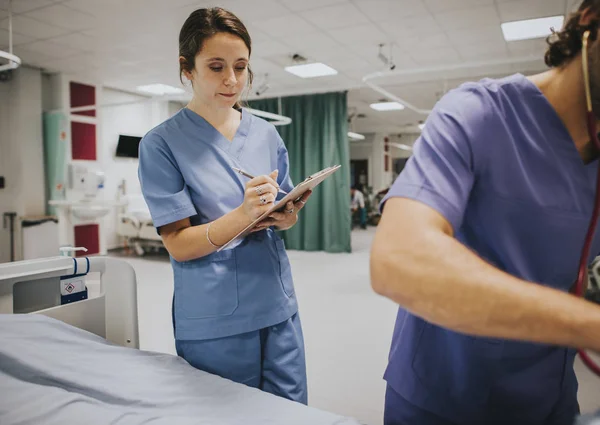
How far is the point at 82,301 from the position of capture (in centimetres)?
171

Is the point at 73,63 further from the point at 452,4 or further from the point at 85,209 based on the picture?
the point at 452,4

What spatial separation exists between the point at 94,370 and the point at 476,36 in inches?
201

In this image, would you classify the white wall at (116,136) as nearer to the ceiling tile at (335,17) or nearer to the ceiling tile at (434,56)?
the ceiling tile at (335,17)

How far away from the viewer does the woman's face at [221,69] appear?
118 cm

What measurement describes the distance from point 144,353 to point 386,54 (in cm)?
506

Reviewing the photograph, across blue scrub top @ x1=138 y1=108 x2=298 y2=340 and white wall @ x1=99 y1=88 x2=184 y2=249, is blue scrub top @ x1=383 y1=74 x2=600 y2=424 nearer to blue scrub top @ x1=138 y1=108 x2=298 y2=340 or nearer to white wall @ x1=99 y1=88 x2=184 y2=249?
blue scrub top @ x1=138 y1=108 x2=298 y2=340

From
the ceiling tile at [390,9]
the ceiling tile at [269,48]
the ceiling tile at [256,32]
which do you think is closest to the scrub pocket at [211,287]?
the ceiling tile at [390,9]

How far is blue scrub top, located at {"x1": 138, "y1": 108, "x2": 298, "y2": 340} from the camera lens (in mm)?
1187

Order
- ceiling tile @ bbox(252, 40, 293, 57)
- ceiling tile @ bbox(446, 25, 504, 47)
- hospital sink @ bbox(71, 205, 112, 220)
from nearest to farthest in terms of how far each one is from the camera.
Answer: ceiling tile @ bbox(446, 25, 504, 47)
ceiling tile @ bbox(252, 40, 293, 57)
hospital sink @ bbox(71, 205, 112, 220)

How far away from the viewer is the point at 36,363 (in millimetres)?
1341

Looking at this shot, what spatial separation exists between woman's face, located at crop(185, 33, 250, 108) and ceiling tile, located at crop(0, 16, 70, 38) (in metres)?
4.31

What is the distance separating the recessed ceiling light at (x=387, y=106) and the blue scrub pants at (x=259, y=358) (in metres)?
8.54

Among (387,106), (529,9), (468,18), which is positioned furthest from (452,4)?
(387,106)

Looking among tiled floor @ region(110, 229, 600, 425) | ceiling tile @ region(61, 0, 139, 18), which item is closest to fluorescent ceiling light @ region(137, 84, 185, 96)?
tiled floor @ region(110, 229, 600, 425)
